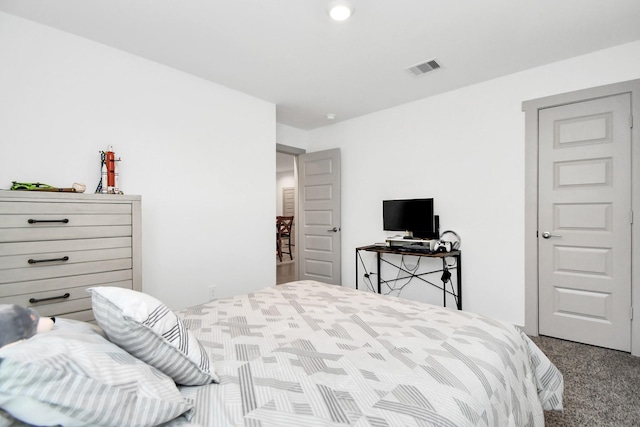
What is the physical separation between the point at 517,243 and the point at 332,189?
2.34 m

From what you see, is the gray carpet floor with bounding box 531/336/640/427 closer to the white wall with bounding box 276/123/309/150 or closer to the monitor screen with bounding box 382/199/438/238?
the monitor screen with bounding box 382/199/438/238

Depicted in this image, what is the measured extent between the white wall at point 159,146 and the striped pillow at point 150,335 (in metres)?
1.94

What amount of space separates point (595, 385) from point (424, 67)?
2.76 meters

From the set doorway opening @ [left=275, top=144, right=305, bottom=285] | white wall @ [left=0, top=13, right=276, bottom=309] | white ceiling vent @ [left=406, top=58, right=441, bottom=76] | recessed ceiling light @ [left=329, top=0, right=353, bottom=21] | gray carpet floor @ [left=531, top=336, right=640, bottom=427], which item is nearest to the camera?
gray carpet floor @ [left=531, top=336, right=640, bottom=427]

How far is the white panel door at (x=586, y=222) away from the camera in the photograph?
2.57 metres

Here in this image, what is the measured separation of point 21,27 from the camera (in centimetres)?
217

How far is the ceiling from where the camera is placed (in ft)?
6.80

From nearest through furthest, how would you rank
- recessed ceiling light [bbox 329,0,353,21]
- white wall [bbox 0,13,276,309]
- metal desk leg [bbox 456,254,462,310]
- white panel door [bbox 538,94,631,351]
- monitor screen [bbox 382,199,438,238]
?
recessed ceiling light [bbox 329,0,353,21], white wall [bbox 0,13,276,309], white panel door [bbox 538,94,631,351], metal desk leg [bbox 456,254,462,310], monitor screen [bbox 382,199,438,238]

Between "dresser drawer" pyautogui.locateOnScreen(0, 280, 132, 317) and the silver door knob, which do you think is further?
the silver door knob

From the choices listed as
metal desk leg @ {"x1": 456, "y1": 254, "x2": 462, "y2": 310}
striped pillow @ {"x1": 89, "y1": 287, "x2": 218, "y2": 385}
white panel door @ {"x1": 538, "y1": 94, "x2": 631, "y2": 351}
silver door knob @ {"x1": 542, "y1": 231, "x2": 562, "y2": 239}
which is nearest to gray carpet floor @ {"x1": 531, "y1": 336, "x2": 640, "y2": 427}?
white panel door @ {"x1": 538, "y1": 94, "x2": 631, "y2": 351}

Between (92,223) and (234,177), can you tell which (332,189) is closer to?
(234,177)

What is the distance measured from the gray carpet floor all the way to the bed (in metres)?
0.38

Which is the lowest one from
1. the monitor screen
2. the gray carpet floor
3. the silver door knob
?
the gray carpet floor

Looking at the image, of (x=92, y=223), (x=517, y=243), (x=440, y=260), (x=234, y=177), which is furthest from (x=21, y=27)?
(x=517, y=243)
